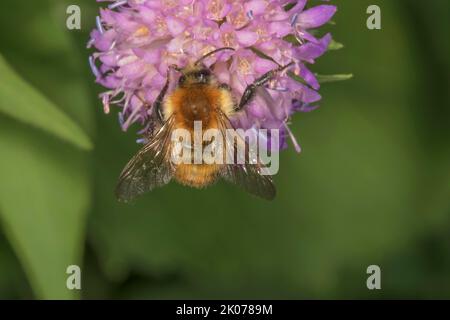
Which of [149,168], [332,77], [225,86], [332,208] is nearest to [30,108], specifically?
[149,168]

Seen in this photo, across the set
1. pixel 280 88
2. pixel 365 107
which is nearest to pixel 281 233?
pixel 365 107

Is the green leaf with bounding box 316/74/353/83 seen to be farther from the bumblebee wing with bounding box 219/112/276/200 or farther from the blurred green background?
the blurred green background

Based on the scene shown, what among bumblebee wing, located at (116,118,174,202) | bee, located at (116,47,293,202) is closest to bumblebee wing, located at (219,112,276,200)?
bee, located at (116,47,293,202)

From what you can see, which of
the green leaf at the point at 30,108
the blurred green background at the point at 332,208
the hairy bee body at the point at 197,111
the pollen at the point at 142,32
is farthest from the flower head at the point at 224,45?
the blurred green background at the point at 332,208

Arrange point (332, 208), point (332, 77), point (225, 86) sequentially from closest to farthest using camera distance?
point (225, 86)
point (332, 77)
point (332, 208)

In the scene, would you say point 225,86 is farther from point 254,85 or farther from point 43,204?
point 43,204

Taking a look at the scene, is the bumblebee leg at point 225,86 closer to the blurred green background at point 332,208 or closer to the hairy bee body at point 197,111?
the hairy bee body at point 197,111

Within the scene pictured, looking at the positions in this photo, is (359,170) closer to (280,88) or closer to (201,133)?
(280,88)
